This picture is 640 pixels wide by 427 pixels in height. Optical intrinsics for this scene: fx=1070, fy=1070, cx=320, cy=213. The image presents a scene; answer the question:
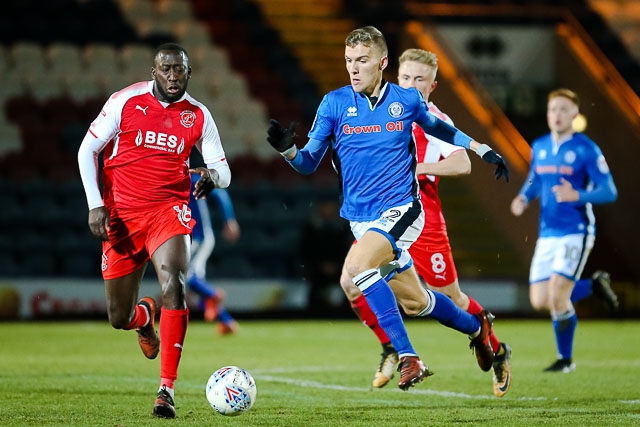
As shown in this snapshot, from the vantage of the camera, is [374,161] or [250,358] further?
[250,358]

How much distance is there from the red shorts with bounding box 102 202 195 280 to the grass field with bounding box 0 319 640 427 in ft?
2.70

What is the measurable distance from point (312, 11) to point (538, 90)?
4.50 meters

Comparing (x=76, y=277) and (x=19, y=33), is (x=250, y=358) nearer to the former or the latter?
(x=76, y=277)

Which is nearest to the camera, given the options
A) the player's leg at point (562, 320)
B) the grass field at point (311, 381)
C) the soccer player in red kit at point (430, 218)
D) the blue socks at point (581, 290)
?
the grass field at point (311, 381)

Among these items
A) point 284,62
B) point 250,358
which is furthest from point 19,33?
point 250,358

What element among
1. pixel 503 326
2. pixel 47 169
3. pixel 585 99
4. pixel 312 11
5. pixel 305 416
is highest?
pixel 312 11

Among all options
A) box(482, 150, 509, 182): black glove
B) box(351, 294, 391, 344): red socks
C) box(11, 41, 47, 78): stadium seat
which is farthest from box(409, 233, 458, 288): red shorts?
box(11, 41, 47, 78): stadium seat

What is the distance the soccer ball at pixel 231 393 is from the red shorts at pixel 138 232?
0.94 meters

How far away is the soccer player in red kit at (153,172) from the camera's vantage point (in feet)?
19.9

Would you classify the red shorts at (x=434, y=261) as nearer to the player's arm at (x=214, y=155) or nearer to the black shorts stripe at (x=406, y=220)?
the black shorts stripe at (x=406, y=220)

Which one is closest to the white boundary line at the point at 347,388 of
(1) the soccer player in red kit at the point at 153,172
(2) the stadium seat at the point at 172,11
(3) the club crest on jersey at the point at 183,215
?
(1) the soccer player in red kit at the point at 153,172

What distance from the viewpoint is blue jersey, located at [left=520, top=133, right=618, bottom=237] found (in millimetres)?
8930

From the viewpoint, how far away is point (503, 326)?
47.4ft

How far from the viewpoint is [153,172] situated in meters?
6.31
